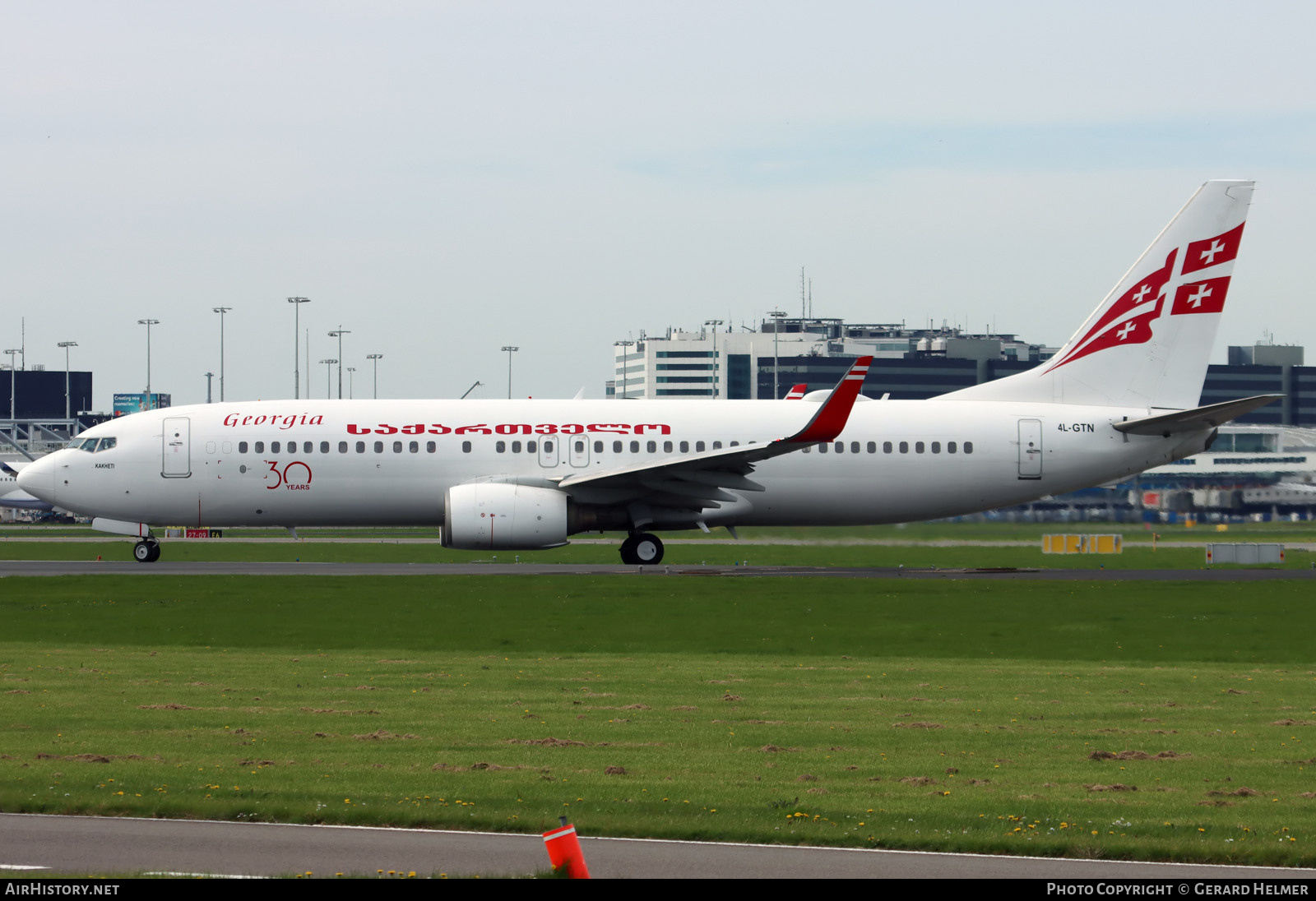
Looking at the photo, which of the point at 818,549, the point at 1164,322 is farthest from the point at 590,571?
the point at 1164,322

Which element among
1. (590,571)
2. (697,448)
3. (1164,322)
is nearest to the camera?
(590,571)

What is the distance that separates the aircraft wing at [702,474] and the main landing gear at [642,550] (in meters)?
1.11

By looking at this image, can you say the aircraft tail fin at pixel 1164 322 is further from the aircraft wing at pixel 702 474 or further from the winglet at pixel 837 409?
the aircraft wing at pixel 702 474

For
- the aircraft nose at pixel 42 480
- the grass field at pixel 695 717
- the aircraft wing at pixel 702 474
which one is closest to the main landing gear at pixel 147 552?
the aircraft nose at pixel 42 480

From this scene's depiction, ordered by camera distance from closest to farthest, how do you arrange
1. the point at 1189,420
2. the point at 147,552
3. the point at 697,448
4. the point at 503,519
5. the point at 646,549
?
the point at 503,519 < the point at 1189,420 < the point at 646,549 < the point at 697,448 < the point at 147,552

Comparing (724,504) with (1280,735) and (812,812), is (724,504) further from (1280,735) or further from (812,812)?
(812,812)

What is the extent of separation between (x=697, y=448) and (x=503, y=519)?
609 centimetres

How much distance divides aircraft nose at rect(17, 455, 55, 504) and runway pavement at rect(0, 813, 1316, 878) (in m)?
33.2

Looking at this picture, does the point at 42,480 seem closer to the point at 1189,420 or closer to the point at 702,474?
the point at 702,474

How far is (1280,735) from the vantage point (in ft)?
50.2

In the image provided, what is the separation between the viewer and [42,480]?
137ft

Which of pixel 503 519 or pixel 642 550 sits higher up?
pixel 503 519

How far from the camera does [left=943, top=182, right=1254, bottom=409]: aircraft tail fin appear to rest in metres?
41.6
